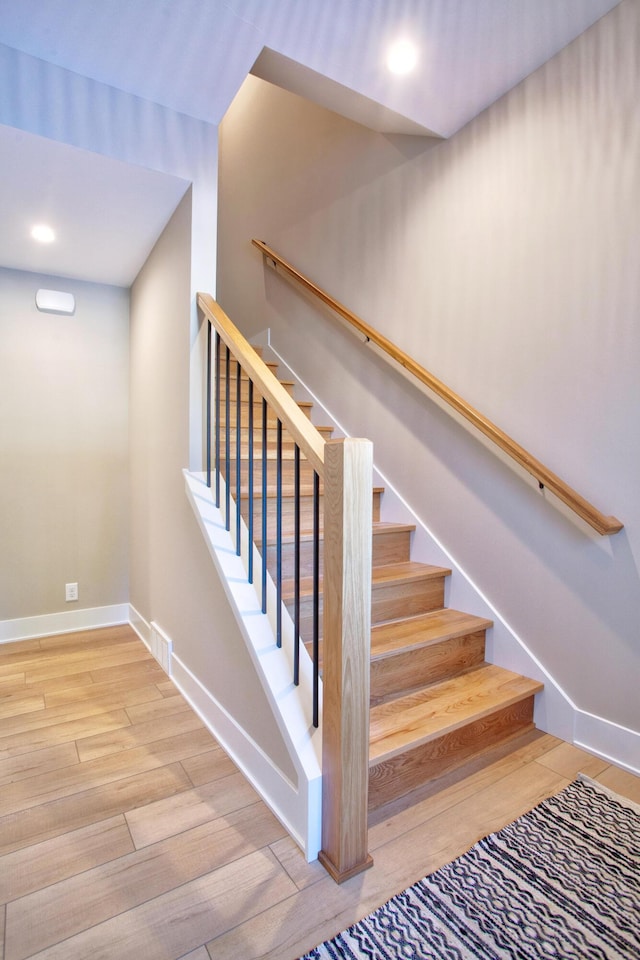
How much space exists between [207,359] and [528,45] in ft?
5.55

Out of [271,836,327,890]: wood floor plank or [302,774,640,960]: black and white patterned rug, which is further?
[271,836,327,890]: wood floor plank

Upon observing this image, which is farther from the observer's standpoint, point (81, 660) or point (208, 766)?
point (81, 660)

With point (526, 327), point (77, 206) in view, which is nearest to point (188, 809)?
point (526, 327)

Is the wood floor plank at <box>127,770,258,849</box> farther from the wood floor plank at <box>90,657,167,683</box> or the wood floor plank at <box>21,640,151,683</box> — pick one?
the wood floor plank at <box>21,640,151,683</box>

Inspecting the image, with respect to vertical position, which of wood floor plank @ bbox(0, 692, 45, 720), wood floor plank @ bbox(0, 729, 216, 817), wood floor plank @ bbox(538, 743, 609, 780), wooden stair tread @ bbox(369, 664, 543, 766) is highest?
wooden stair tread @ bbox(369, 664, 543, 766)

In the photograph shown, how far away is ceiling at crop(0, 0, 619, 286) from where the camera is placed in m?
1.63

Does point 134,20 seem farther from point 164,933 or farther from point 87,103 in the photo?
point 164,933

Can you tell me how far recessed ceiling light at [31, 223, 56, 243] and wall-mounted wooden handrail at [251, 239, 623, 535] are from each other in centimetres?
142

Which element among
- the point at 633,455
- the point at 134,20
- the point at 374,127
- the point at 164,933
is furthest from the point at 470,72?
the point at 164,933

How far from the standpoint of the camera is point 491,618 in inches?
84.6

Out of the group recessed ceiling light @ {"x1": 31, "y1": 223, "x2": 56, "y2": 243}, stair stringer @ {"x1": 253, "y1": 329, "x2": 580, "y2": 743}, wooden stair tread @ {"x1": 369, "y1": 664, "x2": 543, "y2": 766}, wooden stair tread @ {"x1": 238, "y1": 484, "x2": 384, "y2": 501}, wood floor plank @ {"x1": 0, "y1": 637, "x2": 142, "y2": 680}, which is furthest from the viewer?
wood floor plank @ {"x1": 0, "y1": 637, "x2": 142, "y2": 680}

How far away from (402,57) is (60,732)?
2904 mm

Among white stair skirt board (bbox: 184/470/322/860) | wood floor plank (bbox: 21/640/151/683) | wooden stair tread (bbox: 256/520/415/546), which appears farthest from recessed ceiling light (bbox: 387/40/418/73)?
wood floor plank (bbox: 21/640/151/683)

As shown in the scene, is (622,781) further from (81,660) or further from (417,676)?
(81,660)
